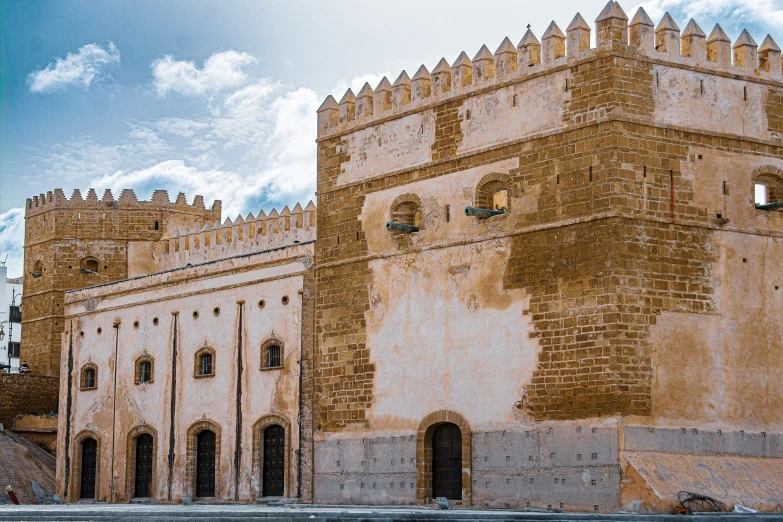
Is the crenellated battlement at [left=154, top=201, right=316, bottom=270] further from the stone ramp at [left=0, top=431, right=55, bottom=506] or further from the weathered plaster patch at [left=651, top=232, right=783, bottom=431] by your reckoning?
the weathered plaster patch at [left=651, top=232, right=783, bottom=431]

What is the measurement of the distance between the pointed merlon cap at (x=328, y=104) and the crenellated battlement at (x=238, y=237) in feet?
9.04

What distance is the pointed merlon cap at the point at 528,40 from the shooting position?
21.2m

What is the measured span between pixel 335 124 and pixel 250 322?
173 inches

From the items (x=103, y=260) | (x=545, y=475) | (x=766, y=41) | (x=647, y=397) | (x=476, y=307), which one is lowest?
(x=545, y=475)

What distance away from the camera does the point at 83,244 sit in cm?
3425

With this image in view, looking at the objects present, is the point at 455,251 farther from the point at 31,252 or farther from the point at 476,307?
the point at 31,252

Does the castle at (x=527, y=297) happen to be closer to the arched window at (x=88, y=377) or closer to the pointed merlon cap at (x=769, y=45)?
the pointed merlon cap at (x=769, y=45)

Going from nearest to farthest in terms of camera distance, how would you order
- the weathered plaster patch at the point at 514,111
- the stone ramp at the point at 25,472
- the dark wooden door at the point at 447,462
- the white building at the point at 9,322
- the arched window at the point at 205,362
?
the weathered plaster patch at the point at 514,111 → the dark wooden door at the point at 447,462 → the arched window at the point at 205,362 → the stone ramp at the point at 25,472 → the white building at the point at 9,322

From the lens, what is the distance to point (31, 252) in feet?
117

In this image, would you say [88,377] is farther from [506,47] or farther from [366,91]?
[506,47]

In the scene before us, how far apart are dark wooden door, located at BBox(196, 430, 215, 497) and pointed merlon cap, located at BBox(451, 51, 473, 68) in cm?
940

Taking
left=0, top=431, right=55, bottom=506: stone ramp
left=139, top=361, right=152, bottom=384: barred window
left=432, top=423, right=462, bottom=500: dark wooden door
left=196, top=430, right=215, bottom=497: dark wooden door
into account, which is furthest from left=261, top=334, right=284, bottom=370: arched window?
left=0, top=431, right=55, bottom=506: stone ramp

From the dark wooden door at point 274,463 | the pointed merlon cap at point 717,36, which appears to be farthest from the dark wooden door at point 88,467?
the pointed merlon cap at point 717,36

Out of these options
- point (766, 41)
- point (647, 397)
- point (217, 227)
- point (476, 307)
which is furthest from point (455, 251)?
point (217, 227)
